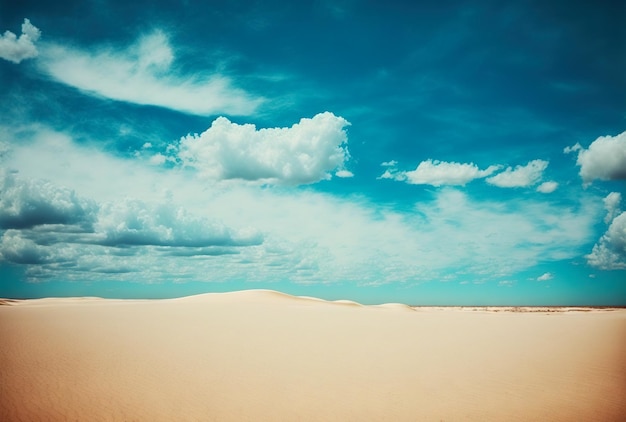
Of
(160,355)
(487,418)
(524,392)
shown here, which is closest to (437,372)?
(524,392)

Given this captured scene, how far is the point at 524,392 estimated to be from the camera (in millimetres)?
8773

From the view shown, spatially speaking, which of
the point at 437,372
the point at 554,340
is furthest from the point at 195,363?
the point at 554,340

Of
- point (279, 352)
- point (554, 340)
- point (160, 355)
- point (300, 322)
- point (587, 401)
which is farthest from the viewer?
point (300, 322)

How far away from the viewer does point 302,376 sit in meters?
9.85

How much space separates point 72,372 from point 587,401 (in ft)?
40.9

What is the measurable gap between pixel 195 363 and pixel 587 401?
10.0m

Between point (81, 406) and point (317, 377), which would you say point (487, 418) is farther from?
point (81, 406)

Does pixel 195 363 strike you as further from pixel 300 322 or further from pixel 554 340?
pixel 554 340

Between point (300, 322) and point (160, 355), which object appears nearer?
point (160, 355)

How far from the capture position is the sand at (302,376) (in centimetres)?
741

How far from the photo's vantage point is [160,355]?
11797mm

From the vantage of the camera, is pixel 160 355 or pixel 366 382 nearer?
pixel 366 382

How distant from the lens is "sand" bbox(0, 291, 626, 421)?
24.3 ft

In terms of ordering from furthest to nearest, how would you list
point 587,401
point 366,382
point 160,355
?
point 160,355, point 366,382, point 587,401
